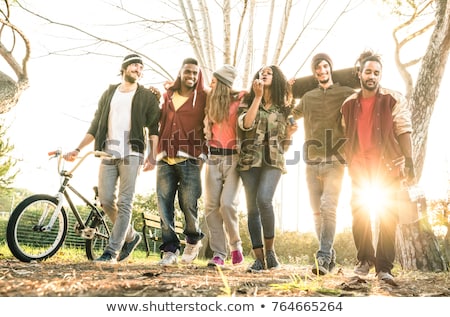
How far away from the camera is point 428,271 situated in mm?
5199

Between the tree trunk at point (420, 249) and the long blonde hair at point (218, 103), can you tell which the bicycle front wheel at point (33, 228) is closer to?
the long blonde hair at point (218, 103)

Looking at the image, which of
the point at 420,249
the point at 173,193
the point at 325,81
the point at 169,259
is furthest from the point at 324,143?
the point at 420,249

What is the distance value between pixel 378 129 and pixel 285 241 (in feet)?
29.2

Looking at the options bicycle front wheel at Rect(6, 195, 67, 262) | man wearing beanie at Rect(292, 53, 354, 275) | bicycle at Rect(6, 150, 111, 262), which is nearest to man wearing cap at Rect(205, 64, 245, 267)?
man wearing beanie at Rect(292, 53, 354, 275)

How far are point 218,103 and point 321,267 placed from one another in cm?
149

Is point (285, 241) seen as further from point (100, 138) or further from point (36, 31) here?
point (100, 138)

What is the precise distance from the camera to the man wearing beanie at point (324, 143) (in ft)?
11.3

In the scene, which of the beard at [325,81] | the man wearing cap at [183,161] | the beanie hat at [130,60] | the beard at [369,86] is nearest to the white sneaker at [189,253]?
the man wearing cap at [183,161]

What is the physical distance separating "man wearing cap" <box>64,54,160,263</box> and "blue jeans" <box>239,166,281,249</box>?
0.84 metres

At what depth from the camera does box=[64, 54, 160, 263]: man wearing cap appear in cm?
358

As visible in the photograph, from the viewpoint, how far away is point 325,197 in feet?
11.3

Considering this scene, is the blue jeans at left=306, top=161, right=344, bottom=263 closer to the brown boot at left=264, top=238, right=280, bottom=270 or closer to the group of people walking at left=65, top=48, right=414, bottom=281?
the group of people walking at left=65, top=48, right=414, bottom=281

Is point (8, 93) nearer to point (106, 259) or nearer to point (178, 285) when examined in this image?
point (106, 259)
